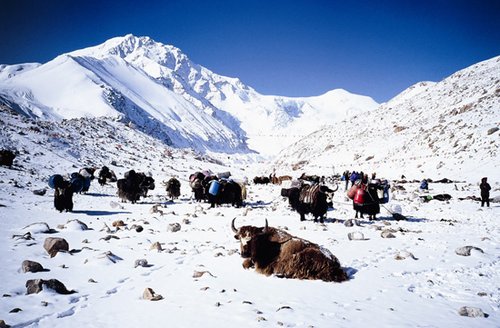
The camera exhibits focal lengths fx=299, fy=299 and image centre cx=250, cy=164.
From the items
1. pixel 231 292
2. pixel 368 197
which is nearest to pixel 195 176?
pixel 368 197

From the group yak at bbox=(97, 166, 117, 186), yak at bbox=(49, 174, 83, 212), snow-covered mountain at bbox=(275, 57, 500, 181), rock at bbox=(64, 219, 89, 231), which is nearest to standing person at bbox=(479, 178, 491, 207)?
snow-covered mountain at bbox=(275, 57, 500, 181)

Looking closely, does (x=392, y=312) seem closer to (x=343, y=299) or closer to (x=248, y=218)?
(x=343, y=299)

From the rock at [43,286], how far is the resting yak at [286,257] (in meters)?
2.82

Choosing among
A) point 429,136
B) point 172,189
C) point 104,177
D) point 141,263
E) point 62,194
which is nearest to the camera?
point 141,263

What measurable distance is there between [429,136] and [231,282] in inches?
1763

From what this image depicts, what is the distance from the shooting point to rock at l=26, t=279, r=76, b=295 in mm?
3878

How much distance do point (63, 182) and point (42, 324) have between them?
29.6ft

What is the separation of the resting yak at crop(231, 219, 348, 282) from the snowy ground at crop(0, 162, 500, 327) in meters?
0.21

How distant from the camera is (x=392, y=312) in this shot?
367cm

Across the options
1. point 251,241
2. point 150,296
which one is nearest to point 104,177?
point 251,241

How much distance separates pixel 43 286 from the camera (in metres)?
3.92

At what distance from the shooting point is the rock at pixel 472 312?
3553 millimetres

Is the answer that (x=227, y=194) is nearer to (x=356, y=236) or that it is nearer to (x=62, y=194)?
(x=62, y=194)

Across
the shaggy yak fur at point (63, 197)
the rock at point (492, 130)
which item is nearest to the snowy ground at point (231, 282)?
the shaggy yak fur at point (63, 197)
